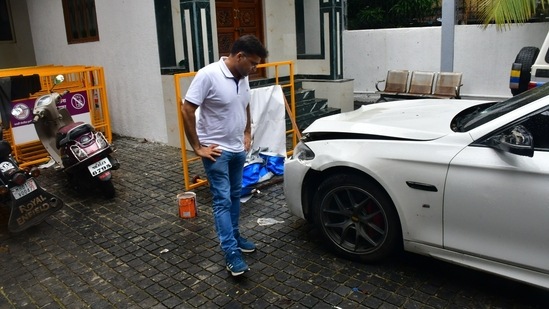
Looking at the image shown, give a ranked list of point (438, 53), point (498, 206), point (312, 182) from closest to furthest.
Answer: point (498, 206)
point (312, 182)
point (438, 53)

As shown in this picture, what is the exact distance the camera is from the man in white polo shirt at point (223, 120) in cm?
352

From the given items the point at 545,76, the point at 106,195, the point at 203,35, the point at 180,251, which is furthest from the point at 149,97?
the point at 545,76

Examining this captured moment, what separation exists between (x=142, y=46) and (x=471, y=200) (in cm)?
667

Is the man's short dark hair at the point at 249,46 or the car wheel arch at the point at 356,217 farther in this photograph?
the car wheel arch at the point at 356,217

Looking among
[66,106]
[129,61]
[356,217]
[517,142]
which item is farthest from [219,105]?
[129,61]

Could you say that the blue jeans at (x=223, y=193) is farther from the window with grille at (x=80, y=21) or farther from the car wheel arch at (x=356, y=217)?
the window with grille at (x=80, y=21)

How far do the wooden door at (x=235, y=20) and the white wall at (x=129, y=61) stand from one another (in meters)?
1.68

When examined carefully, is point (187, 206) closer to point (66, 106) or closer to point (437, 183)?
point (437, 183)

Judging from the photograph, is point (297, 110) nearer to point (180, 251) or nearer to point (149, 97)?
point (149, 97)

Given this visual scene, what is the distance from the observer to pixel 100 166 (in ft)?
18.3

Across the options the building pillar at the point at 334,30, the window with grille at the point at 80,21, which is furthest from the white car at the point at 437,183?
the window with grille at the point at 80,21

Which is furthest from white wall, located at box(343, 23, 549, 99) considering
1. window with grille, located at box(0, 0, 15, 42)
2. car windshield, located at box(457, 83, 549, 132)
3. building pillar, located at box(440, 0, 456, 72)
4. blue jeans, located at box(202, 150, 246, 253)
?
window with grille, located at box(0, 0, 15, 42)

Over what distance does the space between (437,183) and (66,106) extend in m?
6.00

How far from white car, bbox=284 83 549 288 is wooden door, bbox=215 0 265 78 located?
576 cm
